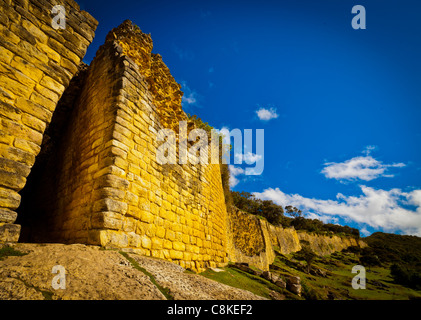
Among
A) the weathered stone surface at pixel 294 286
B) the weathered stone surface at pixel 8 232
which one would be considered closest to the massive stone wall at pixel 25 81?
the weathered stone surface at pixel 8 232

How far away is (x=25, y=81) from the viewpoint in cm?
279

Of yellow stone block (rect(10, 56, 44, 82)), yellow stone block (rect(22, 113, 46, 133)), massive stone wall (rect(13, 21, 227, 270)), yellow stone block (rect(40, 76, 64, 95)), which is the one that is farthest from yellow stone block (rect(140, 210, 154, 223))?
yellow stone block (rect(10, 56, 44, 82))

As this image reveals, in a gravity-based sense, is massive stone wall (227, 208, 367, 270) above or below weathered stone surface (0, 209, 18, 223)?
below

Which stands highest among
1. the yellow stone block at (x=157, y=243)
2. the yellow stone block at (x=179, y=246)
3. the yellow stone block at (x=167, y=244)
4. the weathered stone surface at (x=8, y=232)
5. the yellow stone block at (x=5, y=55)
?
the yellow stone block at (x=5, y=55)

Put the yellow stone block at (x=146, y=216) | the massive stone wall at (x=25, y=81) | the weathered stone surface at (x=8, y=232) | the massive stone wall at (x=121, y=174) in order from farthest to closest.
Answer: the yellow stone block at (x=146, y=216) < the massive stone wall at (x=121, y=174) < the massive stone wall at (x=25, y=81) < the weathered stone surface at (x=8, y=232)

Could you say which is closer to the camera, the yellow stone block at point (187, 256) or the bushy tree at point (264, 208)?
the yellow stone block at point (187, 256)

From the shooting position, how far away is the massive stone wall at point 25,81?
243 cm

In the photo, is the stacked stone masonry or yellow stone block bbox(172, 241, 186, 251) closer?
the stacked stone masonry

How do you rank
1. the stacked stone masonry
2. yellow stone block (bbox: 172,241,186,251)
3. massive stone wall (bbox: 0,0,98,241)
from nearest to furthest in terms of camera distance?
massive stone wall (bbox: 0,0,98,241), the stacked stone masonry, yellow stone block (bbox: 172,241,186,251)

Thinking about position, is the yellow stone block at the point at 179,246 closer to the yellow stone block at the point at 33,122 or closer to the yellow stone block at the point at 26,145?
the yellow stone block at the point at 26,145

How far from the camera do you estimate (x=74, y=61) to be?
11.3 feet

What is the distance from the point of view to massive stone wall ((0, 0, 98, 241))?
7.96ft

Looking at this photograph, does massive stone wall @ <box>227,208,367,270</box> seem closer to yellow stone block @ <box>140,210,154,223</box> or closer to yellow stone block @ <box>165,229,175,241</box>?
yellow stone block @ <box>165,229,175,241</box>
